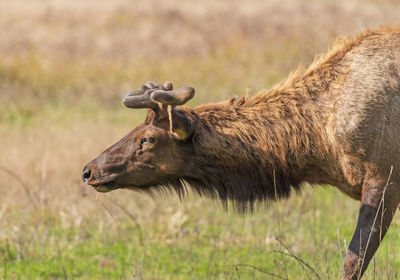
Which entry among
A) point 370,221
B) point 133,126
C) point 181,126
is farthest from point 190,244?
point 133,126

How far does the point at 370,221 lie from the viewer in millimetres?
6762

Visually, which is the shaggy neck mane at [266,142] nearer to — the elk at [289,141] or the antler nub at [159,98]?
the elk at [289,141]

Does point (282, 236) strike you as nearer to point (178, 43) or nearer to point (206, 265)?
point (206, 265)

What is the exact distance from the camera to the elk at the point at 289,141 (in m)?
6.84

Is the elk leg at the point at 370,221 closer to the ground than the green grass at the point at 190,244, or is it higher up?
higher up

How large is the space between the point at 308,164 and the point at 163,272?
6.67 feet

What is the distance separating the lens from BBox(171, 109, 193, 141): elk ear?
272 inches

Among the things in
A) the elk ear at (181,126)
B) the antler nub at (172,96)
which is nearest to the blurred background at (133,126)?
the elk ear at (181,126)

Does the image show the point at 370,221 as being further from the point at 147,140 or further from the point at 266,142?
the point at 147,140

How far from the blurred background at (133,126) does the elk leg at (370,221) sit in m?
0.12

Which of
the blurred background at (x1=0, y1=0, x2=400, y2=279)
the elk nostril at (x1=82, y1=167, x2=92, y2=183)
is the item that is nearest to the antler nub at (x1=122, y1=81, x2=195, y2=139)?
the elk nostril at (x1=82, y1=167, x2=92, y2=183)

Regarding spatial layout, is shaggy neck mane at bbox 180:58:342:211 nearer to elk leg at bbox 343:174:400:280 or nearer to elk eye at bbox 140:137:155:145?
elk eye at bbox 140:137:155:145

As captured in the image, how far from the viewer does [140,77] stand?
2170cm

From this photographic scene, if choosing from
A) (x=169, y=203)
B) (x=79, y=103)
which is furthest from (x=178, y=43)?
(x=169, y=203)
